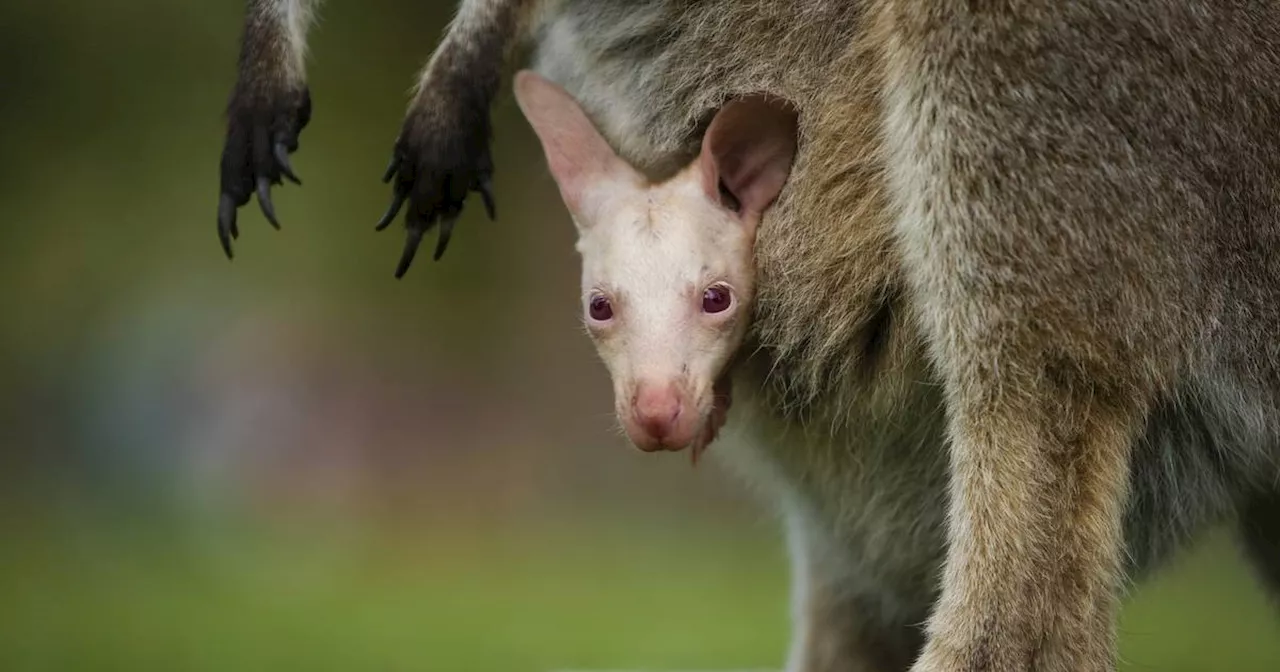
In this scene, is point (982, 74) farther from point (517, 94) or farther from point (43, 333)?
point (43, 333)

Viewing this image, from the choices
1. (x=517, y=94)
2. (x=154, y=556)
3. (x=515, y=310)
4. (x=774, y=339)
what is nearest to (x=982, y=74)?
(x=774, y=339)

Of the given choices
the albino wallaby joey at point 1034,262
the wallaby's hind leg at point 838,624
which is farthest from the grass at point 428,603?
the albino wallaby joey at point 1034,262

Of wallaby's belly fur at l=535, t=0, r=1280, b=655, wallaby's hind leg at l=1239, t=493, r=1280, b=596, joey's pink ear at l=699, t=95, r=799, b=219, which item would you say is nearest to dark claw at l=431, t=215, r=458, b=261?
wallaby's belly fur at l=535, t=0, r=1280, b=655

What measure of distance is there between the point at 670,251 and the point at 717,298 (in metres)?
0.11

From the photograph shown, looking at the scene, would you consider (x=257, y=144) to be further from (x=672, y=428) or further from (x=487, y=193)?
(x=672, y=428)

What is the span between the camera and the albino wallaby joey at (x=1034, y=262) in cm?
261

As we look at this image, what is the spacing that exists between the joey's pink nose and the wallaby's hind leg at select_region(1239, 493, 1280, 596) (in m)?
1.30

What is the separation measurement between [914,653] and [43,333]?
7.23m

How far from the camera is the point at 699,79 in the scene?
3.11 meters

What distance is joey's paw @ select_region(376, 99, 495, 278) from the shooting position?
9.93 ft

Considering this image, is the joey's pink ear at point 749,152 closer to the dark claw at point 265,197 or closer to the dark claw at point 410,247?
the dark claw at point 410,247

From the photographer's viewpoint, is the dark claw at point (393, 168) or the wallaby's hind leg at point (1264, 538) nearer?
the dark claw at point (393, 168)

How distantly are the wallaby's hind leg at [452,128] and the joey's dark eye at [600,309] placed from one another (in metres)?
0.29

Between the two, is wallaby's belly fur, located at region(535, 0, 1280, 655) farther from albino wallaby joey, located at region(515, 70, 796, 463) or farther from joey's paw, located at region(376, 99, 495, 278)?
joey's paw, located at region(376, 99, 495, 278)
